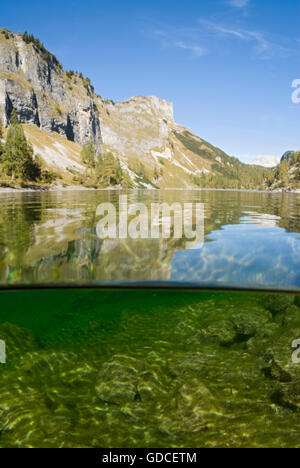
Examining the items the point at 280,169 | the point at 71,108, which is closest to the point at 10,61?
the point at 71,108

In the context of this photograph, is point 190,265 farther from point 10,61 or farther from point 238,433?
point 10,61

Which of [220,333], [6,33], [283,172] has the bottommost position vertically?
[220,333]

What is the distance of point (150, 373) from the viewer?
5.93 metres

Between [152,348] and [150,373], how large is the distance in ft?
4.58

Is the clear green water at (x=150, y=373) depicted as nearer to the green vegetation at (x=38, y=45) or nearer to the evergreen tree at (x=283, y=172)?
the evergreen tree at (x=283, y=172)

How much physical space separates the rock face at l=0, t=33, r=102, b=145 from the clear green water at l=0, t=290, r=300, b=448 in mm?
151457

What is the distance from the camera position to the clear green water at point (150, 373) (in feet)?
14.8

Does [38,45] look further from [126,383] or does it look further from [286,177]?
[126,383]

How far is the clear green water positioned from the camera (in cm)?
450

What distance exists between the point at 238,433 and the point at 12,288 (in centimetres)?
524

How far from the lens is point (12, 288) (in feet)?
19.8

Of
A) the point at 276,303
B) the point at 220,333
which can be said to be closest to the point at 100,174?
the point at 276,303

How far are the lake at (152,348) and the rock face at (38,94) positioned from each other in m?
152

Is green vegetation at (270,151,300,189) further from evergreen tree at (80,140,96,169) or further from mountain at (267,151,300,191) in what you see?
evergreen tree at (80,140,96,169)
